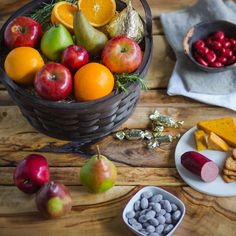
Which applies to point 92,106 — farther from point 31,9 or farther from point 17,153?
point 31,9

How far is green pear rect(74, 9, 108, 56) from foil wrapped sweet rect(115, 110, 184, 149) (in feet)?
0.65

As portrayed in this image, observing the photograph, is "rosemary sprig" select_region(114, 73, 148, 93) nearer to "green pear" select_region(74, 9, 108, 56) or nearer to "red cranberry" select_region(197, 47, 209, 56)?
"green pear" select_region(74, 9, 108, 56)

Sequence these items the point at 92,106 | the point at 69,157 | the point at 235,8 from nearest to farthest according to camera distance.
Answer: the point at 92,106 → the point at 69,157 → the point at 235,8

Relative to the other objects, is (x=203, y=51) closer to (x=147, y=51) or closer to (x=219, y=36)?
(x=219, y=36)

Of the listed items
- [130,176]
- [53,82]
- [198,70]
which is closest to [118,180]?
[130,176]

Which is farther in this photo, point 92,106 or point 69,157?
point 69,157

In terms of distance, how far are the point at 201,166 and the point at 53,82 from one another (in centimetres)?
35

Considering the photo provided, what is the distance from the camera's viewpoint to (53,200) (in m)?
0.93

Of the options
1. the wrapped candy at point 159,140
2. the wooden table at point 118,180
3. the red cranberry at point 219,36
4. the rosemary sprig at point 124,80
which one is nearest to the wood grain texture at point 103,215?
the wooden table at point 118,180

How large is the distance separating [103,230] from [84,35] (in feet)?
1.34

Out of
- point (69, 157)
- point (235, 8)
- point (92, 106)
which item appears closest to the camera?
point (92, 106)

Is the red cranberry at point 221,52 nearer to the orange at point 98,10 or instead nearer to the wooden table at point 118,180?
the wooden table at point 118,180

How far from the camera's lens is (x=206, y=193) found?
1.01 meters

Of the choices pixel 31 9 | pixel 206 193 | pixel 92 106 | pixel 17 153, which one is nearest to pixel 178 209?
pixel 206 193
